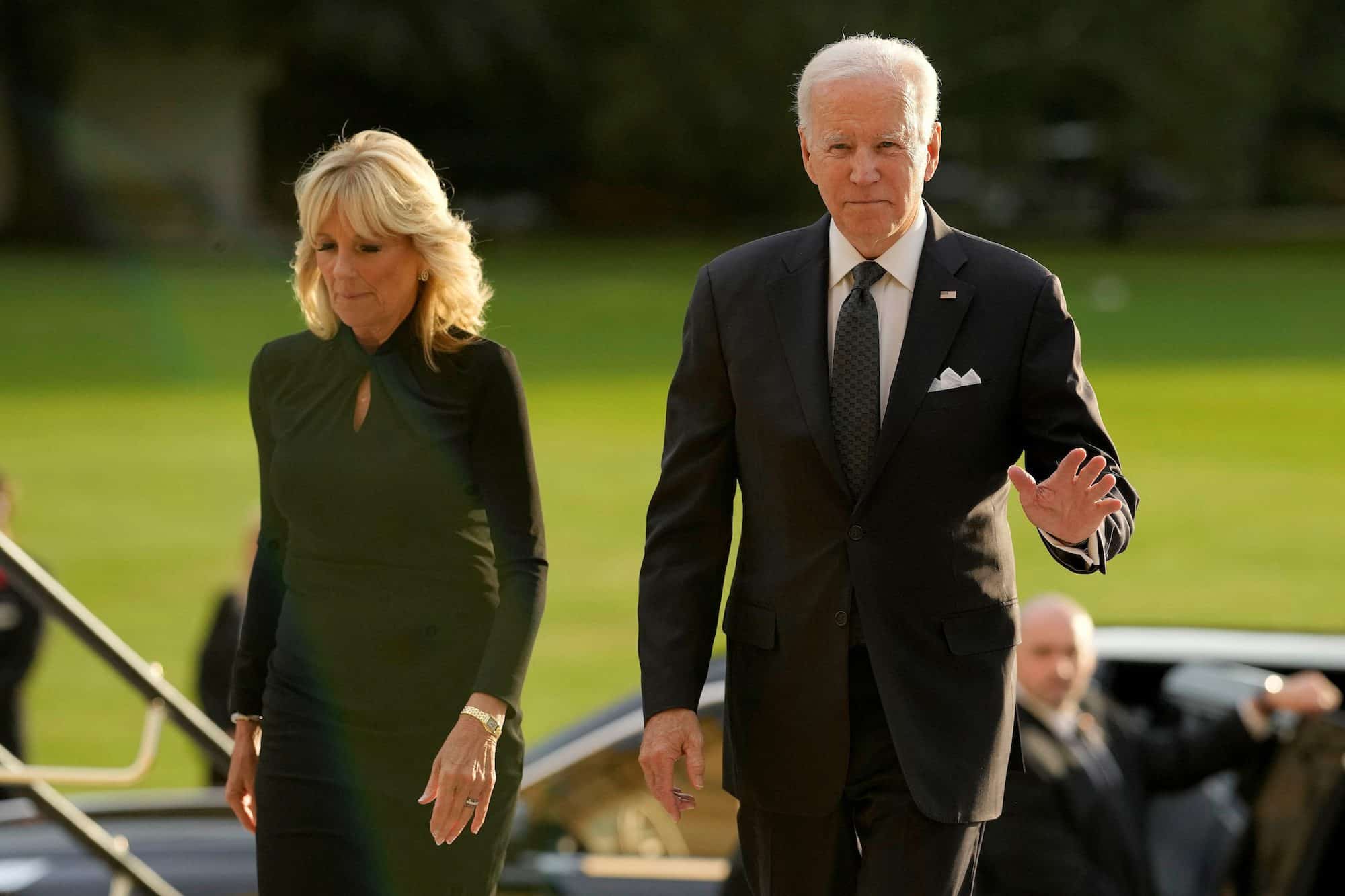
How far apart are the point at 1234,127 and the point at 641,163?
1675 centimetres

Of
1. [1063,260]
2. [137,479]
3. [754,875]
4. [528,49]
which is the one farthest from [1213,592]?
[528,49]

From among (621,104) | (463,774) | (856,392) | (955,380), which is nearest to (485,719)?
(463,774)

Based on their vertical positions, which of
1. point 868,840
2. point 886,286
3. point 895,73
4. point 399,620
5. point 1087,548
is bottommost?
point 868,840

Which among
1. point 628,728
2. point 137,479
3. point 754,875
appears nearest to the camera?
point 754,875

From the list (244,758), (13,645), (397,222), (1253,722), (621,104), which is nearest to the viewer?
(397,222)

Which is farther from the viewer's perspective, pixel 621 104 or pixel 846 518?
pixel 621 104

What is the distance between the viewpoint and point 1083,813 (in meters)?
5.46

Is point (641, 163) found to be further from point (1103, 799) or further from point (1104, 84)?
point (1103, 799)

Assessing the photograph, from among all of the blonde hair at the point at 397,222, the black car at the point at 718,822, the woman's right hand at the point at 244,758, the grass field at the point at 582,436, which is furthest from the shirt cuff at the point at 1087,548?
the grass field at the point at 582,436

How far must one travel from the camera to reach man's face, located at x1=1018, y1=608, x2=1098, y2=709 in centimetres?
569

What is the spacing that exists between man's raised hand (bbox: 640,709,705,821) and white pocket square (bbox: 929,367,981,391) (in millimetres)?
596

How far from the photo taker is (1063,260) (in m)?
51.4

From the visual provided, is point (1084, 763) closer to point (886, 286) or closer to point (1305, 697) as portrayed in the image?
point (1305, 697)

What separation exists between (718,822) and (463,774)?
3344mm
